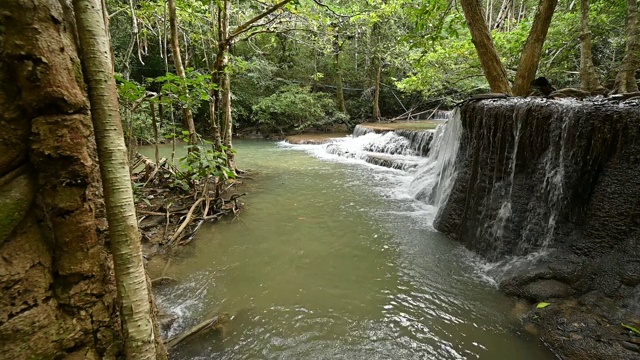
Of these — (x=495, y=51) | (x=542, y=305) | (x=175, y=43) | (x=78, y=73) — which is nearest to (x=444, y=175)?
(x=495, y=51)

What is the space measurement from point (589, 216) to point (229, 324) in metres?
4.38

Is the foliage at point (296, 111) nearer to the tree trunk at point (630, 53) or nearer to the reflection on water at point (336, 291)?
the reflection on water at point (336, 291)

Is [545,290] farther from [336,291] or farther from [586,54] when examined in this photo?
[586,54]

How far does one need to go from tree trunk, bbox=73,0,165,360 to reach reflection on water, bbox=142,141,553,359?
1.46 metres

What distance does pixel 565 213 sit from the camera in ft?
13.3

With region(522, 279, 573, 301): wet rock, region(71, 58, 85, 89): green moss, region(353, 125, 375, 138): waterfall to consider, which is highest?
region(71, 58, 85, 89): green moss

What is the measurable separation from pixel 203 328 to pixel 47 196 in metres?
2.11

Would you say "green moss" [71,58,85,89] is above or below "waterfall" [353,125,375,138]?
above

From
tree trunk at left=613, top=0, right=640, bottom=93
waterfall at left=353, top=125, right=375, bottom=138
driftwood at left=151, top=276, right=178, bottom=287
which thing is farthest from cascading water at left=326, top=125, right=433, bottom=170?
driftwood at left=151, top=276, right=178, bottom=287

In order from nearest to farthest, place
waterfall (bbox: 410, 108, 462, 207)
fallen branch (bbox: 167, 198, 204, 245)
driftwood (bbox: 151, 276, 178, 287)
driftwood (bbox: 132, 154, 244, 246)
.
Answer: driftwood (bbox: 151, 276, 178, 287), fallen branch (bbox: 167, 198, 204, 245), driftwood (bbox: 132, 154, 244, 246), waterfall (bbox: 410, 108, 462, 207)

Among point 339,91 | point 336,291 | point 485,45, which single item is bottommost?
point 336,291

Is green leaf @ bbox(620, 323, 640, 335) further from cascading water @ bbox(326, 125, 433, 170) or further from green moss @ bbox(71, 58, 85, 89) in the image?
cascading water @ bbox(326, 125, 433, 170)

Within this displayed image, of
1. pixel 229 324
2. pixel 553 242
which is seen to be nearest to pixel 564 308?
pixel 553 242

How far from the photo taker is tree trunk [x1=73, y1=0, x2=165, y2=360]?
4.84 ft
